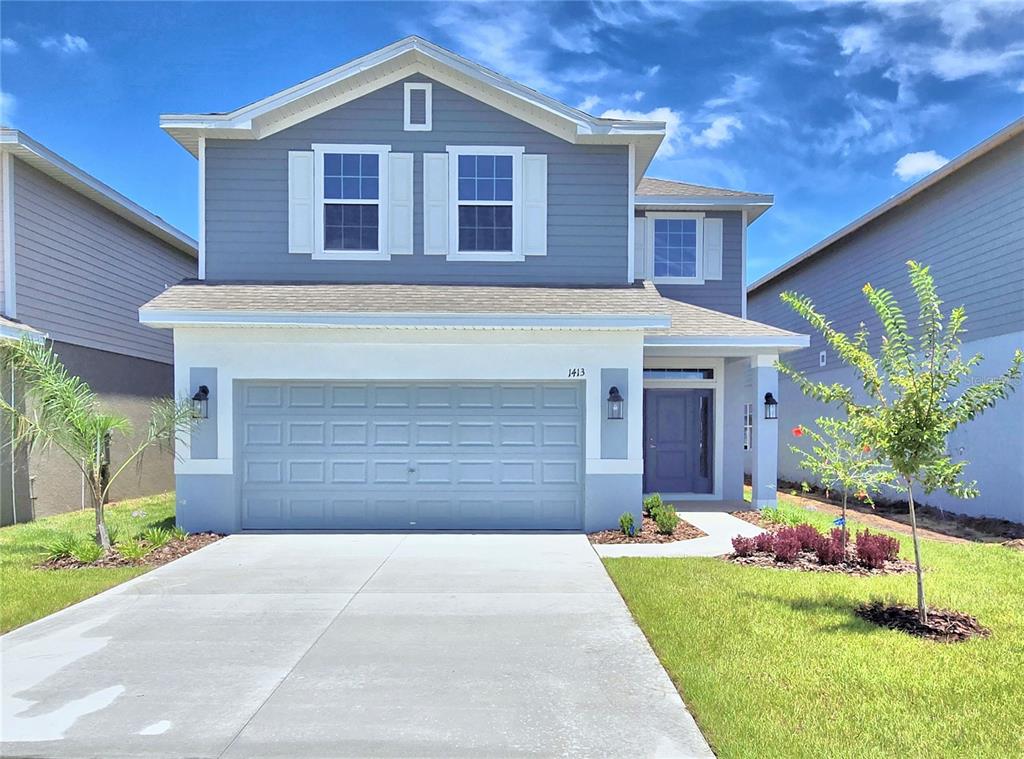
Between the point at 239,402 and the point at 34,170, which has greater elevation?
the point at 34,170

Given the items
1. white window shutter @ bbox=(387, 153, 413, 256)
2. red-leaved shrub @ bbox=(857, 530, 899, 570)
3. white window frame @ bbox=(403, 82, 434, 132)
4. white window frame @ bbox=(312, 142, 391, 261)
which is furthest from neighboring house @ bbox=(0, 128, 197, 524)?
red-leaved shrub @ bbox=(857, 530, 899, 570)

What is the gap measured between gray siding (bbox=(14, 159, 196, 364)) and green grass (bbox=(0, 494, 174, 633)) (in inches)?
135

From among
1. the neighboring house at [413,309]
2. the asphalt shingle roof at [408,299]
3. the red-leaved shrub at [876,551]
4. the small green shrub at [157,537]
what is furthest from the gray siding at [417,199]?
the red-leaved shrub at [876,551]

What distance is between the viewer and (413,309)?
31.6ft

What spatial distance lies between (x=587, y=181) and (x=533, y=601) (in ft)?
22.7

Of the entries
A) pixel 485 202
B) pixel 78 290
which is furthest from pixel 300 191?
pixel 78 290

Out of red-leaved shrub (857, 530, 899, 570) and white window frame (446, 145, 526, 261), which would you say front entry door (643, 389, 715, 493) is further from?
red-leaved shrub (857, 530, 899, 570)

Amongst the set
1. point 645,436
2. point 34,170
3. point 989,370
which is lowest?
point 645,436

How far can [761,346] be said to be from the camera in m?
11.7

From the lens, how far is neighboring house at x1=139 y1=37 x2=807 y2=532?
9.89 meters

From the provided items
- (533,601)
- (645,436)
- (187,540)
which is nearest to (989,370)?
(645,436)

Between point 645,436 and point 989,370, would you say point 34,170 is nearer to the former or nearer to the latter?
point 645,436

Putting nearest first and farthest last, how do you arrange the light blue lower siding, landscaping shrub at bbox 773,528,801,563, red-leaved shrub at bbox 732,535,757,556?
landscaping shrub at bbox 773,528,801,563, red-leaved shrub at bbox 732,535,757,556, the light blue lower siding

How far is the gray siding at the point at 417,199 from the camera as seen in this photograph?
1070 centimetres
